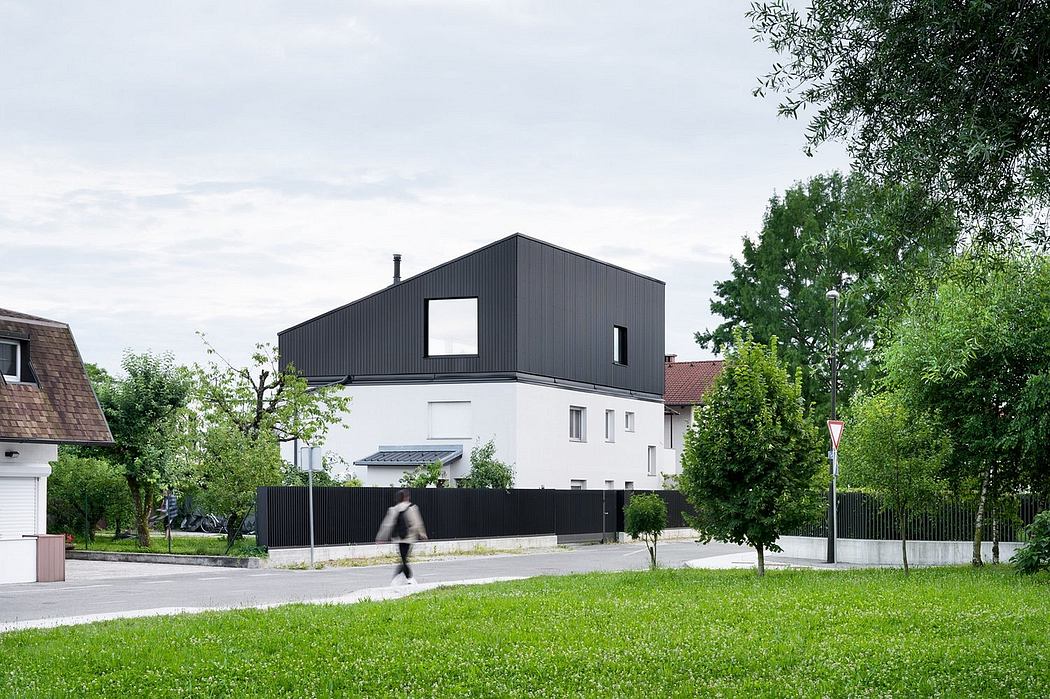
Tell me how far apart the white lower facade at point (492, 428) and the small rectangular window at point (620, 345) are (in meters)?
2.13

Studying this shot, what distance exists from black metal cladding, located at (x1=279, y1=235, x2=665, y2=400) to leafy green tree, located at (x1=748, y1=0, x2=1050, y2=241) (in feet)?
113

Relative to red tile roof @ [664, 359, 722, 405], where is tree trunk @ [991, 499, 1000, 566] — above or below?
below

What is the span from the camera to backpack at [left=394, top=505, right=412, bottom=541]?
23000 millimetres

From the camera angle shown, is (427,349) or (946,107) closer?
(946,107)

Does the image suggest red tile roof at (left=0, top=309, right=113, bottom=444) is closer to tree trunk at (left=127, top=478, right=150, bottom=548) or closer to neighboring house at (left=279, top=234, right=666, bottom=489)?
tree trunk at (left=127, top=478, right=150, bottom=548)

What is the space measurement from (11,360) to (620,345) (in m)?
28.6

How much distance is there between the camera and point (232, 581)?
25.9 meters

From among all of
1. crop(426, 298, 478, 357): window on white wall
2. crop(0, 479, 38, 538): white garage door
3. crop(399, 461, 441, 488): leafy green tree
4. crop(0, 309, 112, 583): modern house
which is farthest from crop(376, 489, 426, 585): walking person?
crop(426, 298, 478, 357): window on white wall

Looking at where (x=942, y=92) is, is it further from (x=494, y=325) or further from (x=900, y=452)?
(x=494, y=325)

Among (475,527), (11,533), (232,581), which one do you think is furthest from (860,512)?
(11,533)

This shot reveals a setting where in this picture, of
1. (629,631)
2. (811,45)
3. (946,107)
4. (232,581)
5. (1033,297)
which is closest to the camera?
(946,107)

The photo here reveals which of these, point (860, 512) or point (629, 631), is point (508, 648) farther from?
point (860, 512)

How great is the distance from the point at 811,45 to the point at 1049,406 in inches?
621

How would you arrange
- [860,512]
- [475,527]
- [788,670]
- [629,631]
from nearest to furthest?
1. [788,670]
2. [629,631]
3. [860,512]
4. [475,527]
